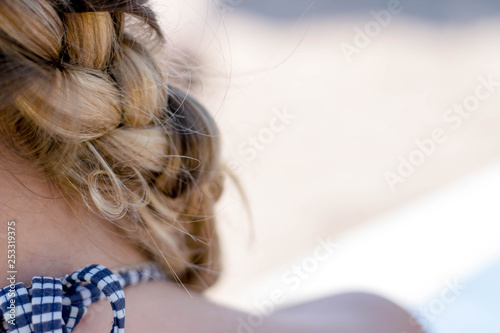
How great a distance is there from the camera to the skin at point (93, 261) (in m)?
0.57

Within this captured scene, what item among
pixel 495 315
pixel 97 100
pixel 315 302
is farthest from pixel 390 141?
pixel 97 100

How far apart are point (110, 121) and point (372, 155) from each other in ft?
5.85

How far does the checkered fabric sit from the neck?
0.03m

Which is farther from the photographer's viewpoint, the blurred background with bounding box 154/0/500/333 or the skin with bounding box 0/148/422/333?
the blurred background with bounding box 154/0/500/333

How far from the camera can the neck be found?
558 millimetres

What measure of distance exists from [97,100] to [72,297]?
0.85 feet

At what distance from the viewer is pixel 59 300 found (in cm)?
54

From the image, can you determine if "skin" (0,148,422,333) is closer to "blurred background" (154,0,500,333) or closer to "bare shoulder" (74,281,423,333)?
"bare shoulder" (74,281,423,333)

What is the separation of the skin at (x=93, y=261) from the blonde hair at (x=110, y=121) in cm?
3

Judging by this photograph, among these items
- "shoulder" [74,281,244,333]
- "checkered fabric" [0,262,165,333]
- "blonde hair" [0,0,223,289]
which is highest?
"blonde hair" [0,0,223,289]

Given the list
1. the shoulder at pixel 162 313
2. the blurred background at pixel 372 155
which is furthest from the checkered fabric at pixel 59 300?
the blurred background at pixel 372 155

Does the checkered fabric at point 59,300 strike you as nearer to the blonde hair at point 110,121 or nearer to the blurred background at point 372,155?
the blonde hair at point 110,121

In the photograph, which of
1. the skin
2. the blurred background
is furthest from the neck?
the blurred background

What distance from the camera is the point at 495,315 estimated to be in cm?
126
